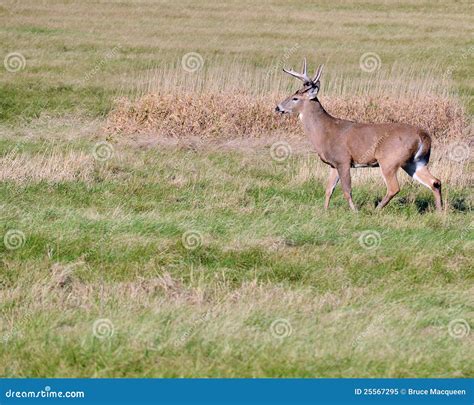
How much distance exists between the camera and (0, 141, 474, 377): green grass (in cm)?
749

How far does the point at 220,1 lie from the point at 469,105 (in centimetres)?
2524

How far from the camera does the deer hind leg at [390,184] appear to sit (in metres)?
12.5

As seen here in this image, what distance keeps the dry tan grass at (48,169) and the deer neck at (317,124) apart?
121 inches

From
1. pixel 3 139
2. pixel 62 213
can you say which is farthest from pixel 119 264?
pixel 3 139

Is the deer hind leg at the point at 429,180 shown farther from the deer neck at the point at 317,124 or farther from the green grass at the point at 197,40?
the green grass at the point at 197,40

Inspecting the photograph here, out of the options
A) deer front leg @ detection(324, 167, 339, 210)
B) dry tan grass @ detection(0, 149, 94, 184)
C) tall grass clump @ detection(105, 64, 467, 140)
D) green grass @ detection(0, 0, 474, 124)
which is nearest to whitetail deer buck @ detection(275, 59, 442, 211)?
deer front leg @ detection(324, 167, 339, 210)

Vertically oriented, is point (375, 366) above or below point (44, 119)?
above

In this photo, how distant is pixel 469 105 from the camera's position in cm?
2370

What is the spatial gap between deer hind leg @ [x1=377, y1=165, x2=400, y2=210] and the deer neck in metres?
0.98

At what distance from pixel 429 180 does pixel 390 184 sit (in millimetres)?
551

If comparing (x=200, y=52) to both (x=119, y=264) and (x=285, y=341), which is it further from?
(x=285, y=341)

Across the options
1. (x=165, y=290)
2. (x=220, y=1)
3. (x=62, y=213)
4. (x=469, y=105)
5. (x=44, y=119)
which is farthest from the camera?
(x=220, y=1)

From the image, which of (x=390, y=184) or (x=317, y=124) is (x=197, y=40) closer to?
(x=317, y=124)

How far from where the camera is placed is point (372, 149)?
12727 mm
